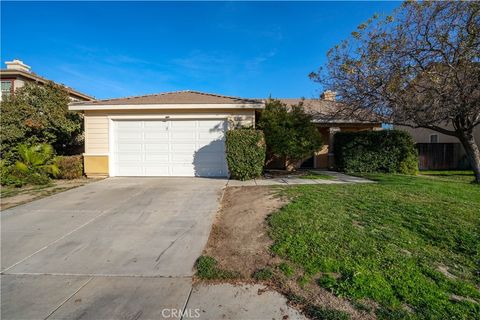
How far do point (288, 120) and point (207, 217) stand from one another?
19.9 feet

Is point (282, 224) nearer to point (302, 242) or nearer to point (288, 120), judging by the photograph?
point (302, 242)

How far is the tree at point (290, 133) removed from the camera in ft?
32.9

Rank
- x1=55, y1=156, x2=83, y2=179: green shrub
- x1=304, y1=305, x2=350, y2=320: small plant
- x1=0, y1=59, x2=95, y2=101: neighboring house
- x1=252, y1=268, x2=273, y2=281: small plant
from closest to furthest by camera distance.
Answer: x1=304, y1=305, x2=350, y2=320: small plant < x1=252, y1=268, x2=273, y2=281: small plant < x1=55, y1=156, x2=83, y2=179: green shrub < x1=0, y1=59, x2=95, y2=101: neighboring house

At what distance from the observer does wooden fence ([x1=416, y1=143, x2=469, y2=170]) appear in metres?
15.2

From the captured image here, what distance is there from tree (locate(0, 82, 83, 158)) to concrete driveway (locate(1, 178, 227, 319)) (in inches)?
203

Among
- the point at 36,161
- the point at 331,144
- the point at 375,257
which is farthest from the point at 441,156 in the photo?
the point at 36,161

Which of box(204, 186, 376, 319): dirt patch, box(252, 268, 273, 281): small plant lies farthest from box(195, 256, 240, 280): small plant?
box(252, 268, 273, 281): small plant

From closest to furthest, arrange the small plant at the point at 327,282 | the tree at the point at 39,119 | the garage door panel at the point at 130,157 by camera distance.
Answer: the small plant at the point at 327,282
the tree at the point at 39,119
the garage door panel at the point at 130,157

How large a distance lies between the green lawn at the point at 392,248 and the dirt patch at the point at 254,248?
0.51 ft

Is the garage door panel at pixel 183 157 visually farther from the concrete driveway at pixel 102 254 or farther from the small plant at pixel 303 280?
the small plant at pixel 303 280

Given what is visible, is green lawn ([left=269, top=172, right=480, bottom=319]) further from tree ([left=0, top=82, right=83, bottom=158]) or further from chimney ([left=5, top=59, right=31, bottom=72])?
chimney ([left=5, top=59, right=31, bottom=72])

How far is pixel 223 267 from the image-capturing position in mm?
3389

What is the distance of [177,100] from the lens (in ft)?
34.3

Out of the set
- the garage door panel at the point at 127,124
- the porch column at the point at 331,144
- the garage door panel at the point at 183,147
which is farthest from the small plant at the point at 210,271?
the porch column at the point at 331,144
